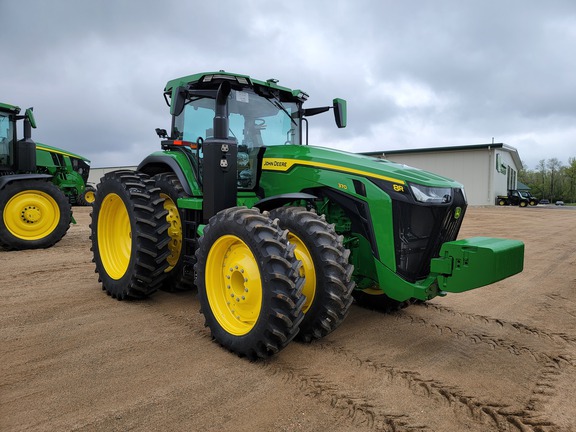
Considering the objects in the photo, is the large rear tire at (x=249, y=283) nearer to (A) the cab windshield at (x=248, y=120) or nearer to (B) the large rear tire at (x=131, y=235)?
(B) the large rear tire at (x=131, y=235)

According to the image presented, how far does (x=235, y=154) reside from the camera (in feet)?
13.1

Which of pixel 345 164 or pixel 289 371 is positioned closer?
pixel 289 371

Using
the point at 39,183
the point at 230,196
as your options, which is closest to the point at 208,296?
the point at 230,196

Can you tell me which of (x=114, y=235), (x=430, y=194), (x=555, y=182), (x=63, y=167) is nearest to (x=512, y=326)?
(x=430, y=194)

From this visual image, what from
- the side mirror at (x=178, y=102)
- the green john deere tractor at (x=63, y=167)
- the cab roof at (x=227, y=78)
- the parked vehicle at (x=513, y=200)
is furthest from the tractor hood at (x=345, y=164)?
the parked vehicle at (x=513, y=200)

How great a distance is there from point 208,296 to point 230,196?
37.7 inches

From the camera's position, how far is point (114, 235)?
5098mm

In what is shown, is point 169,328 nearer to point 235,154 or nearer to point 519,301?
point 235,154

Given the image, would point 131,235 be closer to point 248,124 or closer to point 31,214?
point 248,124

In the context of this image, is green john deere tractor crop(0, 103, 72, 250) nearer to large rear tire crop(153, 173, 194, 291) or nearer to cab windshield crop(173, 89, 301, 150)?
large rear tire crop(153, 173, 194, 291)

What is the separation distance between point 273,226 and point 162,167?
7.71ft

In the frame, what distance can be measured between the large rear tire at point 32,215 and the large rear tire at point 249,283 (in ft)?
20.3

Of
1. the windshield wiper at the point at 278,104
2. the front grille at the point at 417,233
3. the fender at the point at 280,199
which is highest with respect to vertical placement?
the windshield wiper at the point at 278,104

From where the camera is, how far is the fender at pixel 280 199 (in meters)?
3.50
